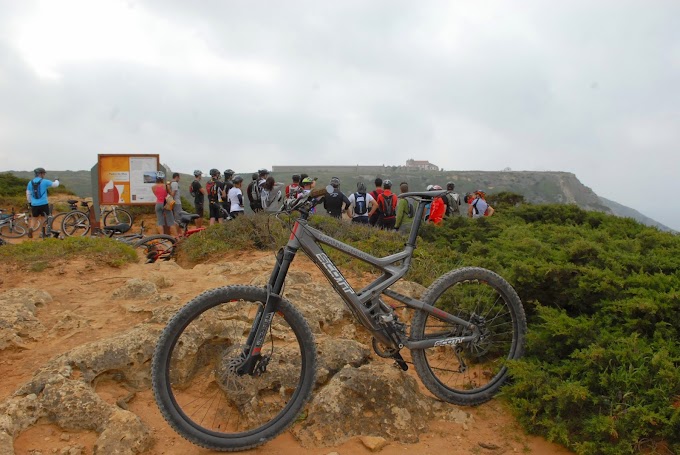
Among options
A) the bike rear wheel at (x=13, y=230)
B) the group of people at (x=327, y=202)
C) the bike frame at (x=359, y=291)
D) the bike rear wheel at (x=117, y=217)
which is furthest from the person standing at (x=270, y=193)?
the bike rear wheel at (x=13, y=230)

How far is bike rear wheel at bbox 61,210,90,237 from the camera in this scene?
1376cm

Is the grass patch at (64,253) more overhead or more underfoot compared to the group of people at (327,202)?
more underfoot

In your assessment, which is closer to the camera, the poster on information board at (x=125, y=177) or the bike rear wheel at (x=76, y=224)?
the bike rear wheel at (x=76, y=224)

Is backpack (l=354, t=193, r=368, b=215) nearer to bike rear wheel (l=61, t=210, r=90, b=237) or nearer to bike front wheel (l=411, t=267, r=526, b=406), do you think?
bike front wheel (l=411, t=267, r=526, b=406)

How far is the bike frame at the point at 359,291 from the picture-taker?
305 cm

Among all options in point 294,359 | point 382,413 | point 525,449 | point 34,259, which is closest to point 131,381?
point 294,359

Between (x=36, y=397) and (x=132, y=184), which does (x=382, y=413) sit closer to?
(x=36, y=397)

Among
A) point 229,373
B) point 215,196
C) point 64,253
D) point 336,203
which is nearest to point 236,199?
point 215,196

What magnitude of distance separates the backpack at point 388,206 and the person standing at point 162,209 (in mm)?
5486

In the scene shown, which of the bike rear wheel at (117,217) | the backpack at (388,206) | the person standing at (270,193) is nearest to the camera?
the backpack at (388,206)

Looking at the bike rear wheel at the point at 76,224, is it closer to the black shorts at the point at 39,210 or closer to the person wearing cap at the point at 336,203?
the black shorts at the point at 39,210

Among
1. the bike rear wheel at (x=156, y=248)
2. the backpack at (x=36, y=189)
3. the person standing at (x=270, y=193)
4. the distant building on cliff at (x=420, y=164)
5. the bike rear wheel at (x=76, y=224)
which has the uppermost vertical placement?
the distant building on cliff at (x=420, y=164)

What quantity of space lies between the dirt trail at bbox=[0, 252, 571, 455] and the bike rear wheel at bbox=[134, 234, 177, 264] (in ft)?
9.29

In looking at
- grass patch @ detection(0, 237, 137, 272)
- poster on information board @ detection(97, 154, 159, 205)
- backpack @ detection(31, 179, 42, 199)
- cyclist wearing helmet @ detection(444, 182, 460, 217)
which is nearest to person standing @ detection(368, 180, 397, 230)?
cyclist wearing helmet @ detection(444, 182, 460, 217)
